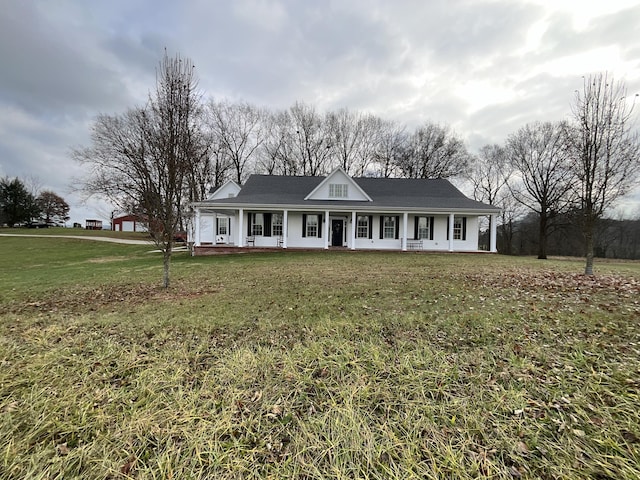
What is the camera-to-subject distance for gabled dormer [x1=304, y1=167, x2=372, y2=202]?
1997cm

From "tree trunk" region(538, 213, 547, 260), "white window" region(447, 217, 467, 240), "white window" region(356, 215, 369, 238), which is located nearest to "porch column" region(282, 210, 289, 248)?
"white window" region(356, 215, 369, 238)

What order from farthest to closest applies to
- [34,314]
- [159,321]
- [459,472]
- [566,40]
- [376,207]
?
1. [376,207]
2. [566,40]
3. [34,314]
4. [159,321]
5. [459,472]

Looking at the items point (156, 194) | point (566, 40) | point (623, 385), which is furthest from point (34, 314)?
point (566, 40)

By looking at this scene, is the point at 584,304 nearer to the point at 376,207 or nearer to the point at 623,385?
the point at 623,385

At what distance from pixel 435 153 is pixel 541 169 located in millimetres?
11079

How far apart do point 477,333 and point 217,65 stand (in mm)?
15130

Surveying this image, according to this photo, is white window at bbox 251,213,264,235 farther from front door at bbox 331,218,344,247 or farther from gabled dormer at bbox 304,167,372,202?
front door at bbox 331,218,344,247

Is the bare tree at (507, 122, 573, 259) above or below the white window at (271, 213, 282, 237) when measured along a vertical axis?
above

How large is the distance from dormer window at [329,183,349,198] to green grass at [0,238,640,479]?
14.8 metres

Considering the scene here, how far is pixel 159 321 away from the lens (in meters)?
5.08

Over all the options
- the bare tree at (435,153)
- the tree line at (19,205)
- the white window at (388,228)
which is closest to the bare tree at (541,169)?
the bare tree at (435,153)

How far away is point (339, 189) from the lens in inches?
789

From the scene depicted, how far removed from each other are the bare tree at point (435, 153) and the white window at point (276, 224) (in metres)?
21.1

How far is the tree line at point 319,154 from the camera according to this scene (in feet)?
25.0
